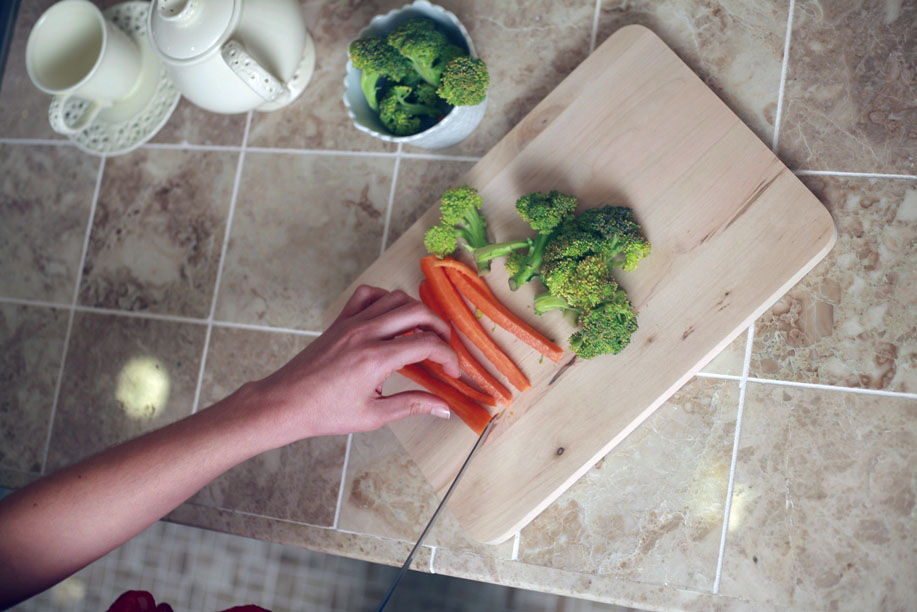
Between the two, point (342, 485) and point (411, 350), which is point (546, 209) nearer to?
point (411, 350)

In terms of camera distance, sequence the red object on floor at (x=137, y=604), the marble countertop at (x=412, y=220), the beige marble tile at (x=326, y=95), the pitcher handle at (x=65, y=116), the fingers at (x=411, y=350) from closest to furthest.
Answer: the red object on floor at (x=137, y=604) → the fingers at (x=411, y=350) → the marble countertop at (x=412, y=220) → the pitcher handle at (x=65, y=116) → the beige marble tile at (x=326, y=95)

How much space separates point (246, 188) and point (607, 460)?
0.99 m

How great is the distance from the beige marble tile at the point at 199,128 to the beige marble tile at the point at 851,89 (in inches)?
46.4

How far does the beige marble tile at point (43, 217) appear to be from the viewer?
68.4 inches

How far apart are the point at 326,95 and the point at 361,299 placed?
1.91ft

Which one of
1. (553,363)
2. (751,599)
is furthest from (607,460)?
(751,599)

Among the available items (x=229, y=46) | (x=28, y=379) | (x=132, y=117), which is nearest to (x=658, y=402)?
(x=229, y=46)

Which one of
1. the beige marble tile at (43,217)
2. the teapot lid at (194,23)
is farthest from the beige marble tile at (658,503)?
the beige marble tile at (43,217)

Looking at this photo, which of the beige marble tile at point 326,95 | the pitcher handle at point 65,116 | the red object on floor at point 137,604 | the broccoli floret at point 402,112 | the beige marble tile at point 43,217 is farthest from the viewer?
the beige marble tile at point 43,217

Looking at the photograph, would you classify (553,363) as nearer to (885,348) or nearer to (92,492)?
(885,348)

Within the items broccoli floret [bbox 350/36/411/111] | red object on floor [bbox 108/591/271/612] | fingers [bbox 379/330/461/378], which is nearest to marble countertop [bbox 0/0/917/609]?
broccoli floret [bbox 350/36/411/111]

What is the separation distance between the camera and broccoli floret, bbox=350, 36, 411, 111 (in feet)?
4.31

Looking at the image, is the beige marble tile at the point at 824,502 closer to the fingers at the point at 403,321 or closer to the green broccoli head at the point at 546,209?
the green broccoli head at the point at 546,209

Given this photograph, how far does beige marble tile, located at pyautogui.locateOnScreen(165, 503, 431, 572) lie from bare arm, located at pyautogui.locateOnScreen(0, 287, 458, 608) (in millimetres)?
362
